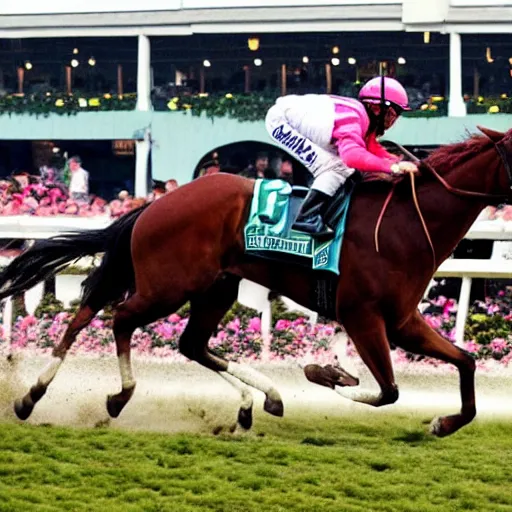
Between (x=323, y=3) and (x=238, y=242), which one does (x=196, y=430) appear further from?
(x=323, y=3)

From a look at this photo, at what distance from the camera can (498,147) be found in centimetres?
417

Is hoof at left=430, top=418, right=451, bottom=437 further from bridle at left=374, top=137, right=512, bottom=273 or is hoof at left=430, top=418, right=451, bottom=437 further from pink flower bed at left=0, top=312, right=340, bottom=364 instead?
pink flower bed at left=0, top=312, right=340, bottom=364

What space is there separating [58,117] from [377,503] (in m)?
11.4

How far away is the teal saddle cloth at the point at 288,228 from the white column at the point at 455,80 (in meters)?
8.80

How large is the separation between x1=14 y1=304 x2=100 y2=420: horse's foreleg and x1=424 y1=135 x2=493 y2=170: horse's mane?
5.08 feet

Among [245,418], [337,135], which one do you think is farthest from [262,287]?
[337,135]

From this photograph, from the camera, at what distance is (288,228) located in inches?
175

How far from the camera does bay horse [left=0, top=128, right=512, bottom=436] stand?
423 cm

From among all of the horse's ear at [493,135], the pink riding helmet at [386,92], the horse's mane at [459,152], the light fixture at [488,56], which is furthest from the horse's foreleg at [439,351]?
the light fixture at [488,56]

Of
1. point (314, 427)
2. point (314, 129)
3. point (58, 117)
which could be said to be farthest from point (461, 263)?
point (58, 117)

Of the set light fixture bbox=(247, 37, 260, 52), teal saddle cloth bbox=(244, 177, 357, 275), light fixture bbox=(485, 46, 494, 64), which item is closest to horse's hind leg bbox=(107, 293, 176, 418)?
teal saddle cloth bbox=(244, 177, 357, 275)

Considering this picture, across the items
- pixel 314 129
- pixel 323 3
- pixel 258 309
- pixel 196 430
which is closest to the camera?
pixel 314 129

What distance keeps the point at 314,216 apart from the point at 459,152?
58 centimetres

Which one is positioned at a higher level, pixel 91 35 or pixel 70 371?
pixel 91 35
